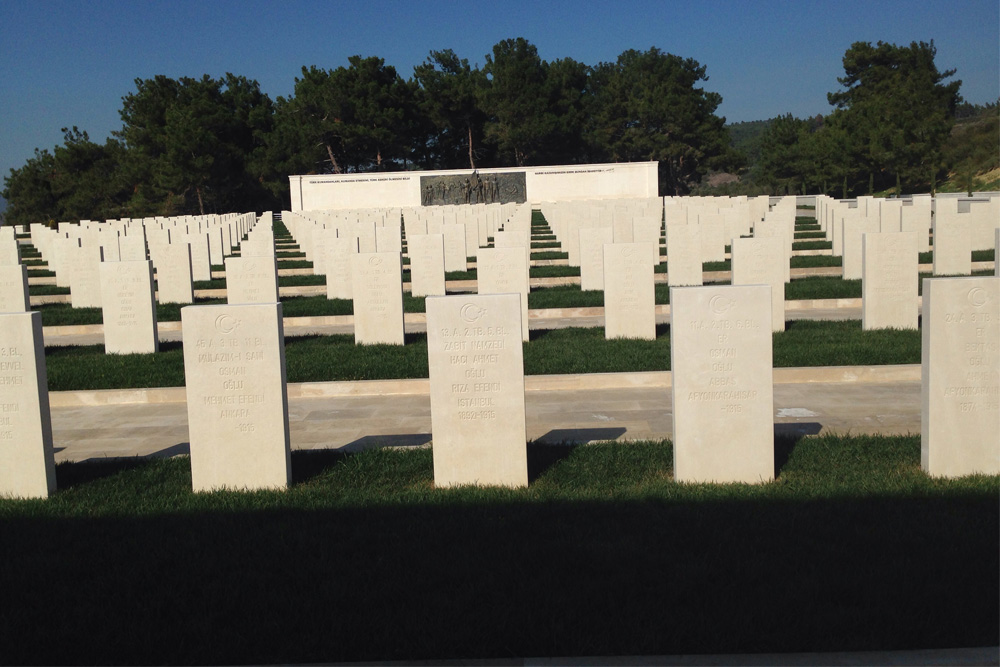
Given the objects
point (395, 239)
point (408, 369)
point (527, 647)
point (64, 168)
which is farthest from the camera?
point (64, 168)

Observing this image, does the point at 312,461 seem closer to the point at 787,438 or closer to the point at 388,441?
the point at 388,441

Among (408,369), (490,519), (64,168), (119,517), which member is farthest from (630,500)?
(64,168)

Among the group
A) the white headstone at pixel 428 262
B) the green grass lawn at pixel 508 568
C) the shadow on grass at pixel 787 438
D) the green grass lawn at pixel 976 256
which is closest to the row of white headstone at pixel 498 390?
the green grass lawn at pixel 508 568

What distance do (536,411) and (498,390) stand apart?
8.47ft

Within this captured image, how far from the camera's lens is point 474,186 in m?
57.1

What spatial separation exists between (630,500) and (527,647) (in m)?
1.90

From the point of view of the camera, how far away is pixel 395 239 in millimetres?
18703

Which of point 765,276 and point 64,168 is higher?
point 64,168

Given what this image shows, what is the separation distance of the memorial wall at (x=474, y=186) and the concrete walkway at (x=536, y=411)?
4832cm

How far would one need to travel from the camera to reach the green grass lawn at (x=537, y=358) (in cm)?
955

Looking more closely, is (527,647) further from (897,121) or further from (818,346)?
(897,121)

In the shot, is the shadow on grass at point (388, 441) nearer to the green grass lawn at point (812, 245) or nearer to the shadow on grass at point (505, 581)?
the shadow on grass at point (505, 581)

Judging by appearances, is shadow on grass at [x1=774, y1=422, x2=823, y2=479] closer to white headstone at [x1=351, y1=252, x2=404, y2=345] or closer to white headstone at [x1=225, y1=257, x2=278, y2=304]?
white headstone at [x1=351, y1=252, x2=404, y2=345]

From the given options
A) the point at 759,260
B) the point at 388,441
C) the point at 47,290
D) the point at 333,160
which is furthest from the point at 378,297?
the point at 333,160
